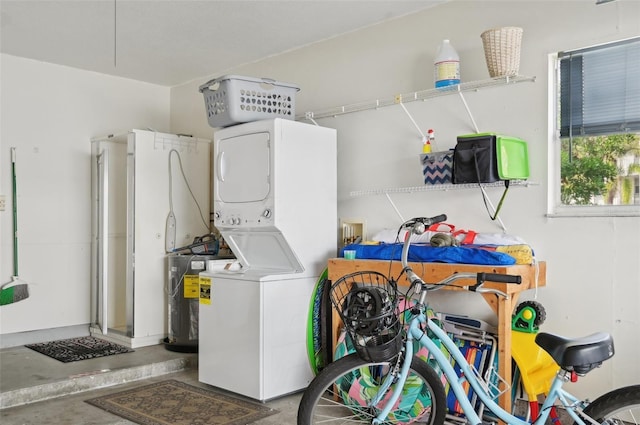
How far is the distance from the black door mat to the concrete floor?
9 cm

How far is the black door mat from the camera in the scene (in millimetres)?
4652

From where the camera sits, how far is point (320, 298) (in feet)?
13.2

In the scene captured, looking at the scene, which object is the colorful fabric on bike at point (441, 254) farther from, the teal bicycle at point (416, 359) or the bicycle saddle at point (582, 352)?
the bicycle saddle at point (582, 352)

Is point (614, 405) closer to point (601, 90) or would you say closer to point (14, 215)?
point (601, 90)

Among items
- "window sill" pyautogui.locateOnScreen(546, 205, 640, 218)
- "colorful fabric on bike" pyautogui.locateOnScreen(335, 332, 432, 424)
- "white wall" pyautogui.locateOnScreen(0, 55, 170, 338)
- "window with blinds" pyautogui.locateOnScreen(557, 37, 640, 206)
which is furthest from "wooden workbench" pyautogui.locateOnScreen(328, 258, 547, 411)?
"white wall" pyautogui.locateOnScreen(0, 55, 170, 338)

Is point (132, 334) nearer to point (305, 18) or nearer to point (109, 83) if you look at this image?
point (109, 83)

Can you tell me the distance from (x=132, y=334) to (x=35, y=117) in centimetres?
221

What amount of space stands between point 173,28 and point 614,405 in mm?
3880

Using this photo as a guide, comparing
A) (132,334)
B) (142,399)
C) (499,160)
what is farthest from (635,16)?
(132,334)

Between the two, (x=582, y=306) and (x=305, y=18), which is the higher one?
(x=305, y=18)

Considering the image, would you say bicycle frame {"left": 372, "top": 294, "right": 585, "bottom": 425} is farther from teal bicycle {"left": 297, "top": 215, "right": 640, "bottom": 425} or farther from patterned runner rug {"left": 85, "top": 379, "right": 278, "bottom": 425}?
patterned runner rug {"left": 85, "top": 379, "right": 278, "bottom": 425}

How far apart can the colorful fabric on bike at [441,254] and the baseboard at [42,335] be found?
10.7 ft

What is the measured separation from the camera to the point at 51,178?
527cm

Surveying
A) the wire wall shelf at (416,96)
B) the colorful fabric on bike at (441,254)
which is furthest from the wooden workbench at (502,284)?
the wire wall shelf at (416,96)
